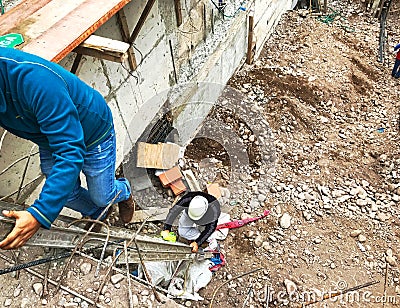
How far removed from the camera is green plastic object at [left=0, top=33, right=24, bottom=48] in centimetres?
258

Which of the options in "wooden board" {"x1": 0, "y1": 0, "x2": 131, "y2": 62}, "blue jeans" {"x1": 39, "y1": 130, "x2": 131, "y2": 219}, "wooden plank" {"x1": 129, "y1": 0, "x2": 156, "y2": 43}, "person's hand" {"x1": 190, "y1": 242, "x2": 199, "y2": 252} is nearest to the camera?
"wooden board" {"x1": 0, "y1": 0, "x2": 131, "y2": 62}

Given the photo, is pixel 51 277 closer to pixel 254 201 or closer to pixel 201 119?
pixel 254 201

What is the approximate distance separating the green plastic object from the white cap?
2.34 meters

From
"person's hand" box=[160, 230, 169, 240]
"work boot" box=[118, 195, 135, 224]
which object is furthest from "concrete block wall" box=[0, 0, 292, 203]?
"person's hand" box=[160, 230, 169, 240]

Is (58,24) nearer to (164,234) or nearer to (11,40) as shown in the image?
(11,40)

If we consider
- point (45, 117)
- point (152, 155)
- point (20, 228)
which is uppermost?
point (45, 117)

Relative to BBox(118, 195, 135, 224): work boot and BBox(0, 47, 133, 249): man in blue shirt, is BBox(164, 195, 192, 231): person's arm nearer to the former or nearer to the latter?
BBox(118, 195, 135, 224): work boot

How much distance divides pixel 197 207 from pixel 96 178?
4.72 feet

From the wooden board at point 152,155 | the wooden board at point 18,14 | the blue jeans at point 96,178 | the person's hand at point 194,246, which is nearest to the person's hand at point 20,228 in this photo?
the blue jeans at point 96,178

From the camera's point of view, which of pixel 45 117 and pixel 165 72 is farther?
pixel 165 72

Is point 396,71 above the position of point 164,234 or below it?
below

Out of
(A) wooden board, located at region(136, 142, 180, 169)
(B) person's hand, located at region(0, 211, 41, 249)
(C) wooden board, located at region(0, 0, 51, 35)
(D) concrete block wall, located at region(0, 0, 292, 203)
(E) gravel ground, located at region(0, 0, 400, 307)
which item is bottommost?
(E) gravel ground, located at region(0, 0, 400, 307)

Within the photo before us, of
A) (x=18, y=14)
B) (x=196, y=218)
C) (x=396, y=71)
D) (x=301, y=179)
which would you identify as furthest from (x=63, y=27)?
(x=396, y=71)

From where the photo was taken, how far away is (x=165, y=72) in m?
5.00
